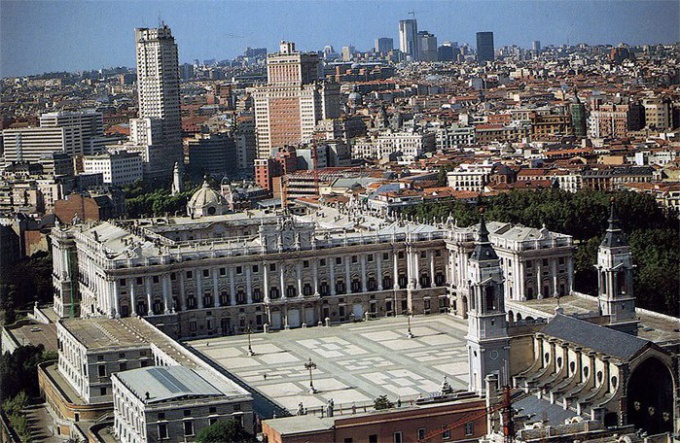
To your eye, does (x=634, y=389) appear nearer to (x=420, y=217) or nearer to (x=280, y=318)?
(x=280, y=318)

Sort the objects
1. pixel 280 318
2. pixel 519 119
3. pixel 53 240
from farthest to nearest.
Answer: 1. pixel 519 119
2. pixel 53 240
3. pixel 280 318

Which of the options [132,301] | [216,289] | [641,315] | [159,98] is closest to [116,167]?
[159,98]

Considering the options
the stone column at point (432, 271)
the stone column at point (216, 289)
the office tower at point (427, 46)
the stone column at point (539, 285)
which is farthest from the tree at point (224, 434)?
the office tower at point (427, 46)

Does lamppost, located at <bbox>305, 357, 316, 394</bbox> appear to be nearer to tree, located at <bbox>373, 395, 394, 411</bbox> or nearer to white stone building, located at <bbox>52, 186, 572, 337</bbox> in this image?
tree, located at <bbox>373, 395, 394, 411</bbox>

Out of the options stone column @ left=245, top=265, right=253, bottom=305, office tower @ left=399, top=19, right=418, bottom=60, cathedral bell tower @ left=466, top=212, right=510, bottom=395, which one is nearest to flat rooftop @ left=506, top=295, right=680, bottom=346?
cathedral bell tower @ left=466, top=212, right=510, bottom=395

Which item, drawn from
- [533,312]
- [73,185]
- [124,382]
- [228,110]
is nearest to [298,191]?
[73,185]

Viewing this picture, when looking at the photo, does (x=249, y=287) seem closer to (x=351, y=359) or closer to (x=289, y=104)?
(x=351, y=359)
